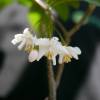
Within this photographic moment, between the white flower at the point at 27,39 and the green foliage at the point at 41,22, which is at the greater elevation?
the green foliage at the point at 41,22

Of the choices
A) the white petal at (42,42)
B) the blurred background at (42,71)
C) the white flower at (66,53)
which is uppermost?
the white petal at (42,42)

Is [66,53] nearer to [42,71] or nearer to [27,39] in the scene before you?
[27,39]

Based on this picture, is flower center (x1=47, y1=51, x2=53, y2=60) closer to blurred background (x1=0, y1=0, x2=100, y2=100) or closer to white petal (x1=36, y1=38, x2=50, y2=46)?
white petal (x1=36, y1=38, x2=50, y2=46)

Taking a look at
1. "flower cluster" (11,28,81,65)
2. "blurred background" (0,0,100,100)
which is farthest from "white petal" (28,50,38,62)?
"blurred background" (0,0,100,100)

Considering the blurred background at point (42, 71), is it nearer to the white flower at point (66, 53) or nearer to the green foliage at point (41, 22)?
the green foliage at point (41, 22)

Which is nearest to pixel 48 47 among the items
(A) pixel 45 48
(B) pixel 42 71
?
(A) pixel 45 48

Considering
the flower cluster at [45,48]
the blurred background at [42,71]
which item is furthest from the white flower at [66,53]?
the blurred background at [42,71]

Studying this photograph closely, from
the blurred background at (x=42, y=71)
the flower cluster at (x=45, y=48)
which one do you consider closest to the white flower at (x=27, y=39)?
the flower cluster at (x=45, y=48)

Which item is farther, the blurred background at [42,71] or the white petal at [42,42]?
the blurred background at [42,71]

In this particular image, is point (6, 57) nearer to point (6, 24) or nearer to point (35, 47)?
point (6, 24)
